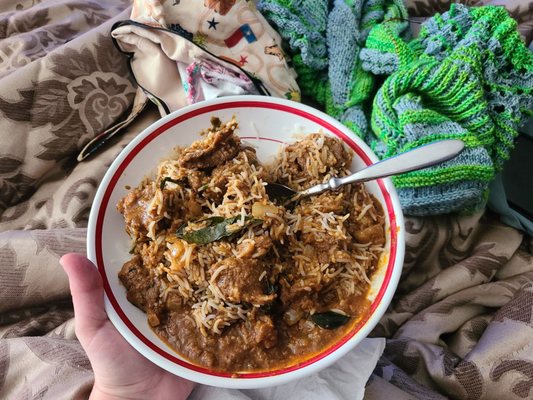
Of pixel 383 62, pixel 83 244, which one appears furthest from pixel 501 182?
pixel 83 244

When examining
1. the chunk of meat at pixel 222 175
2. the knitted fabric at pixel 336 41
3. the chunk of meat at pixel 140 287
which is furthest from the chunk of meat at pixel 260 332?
the knitted fabric at pixel 336 41

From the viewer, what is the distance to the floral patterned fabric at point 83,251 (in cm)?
185

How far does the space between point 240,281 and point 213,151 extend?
51cm

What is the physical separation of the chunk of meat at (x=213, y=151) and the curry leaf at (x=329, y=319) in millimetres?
668

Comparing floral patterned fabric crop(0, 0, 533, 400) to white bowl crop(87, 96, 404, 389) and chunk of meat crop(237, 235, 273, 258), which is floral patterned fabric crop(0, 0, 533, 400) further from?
chunk of meat crop(237, 235, 273, 258)

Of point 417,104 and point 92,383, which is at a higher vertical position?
point 417,104

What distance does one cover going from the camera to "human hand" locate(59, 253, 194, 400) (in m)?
1.50

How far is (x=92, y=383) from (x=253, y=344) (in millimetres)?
732

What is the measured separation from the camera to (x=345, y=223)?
168 cm

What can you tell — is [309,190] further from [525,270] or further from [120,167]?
[525,270]

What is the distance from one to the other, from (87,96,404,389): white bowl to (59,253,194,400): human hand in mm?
74

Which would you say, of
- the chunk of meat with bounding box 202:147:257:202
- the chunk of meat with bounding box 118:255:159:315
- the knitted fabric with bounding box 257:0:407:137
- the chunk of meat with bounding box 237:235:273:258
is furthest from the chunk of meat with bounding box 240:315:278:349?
the knitted fabric with bounding box 257:0:407:137

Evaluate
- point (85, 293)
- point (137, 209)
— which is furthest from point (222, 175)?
point (85, 293)

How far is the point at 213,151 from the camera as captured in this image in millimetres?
1695
